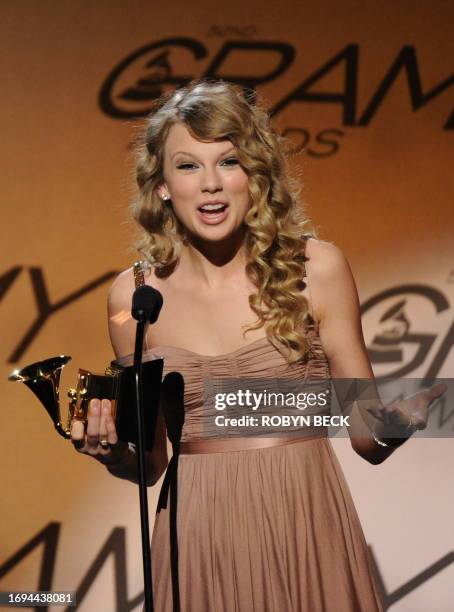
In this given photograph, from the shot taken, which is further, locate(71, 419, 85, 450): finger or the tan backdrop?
the tan backdrop

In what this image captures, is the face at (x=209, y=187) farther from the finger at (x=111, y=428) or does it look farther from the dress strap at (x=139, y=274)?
the finger at (x=111, y=428)

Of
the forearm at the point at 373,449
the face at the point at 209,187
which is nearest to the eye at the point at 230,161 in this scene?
the face at the point at 209,187

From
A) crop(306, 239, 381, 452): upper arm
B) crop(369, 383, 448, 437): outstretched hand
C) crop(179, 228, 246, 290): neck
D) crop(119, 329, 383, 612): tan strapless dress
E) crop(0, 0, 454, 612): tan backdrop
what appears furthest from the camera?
crop(0, 0, 454, 612): tan backdrop

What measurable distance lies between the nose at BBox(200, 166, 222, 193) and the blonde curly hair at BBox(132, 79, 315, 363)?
0.19ft

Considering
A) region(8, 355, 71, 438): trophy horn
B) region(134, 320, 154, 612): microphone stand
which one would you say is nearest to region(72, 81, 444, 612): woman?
region(8, 355, 71, 438): trophy horn

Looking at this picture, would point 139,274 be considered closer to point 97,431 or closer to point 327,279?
point 327,279

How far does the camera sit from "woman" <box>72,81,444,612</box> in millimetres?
1653

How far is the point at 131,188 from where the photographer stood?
116 inches

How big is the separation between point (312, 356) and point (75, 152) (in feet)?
4.82

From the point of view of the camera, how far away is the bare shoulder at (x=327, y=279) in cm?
180

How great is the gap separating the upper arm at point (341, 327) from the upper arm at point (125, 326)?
0.36 metres

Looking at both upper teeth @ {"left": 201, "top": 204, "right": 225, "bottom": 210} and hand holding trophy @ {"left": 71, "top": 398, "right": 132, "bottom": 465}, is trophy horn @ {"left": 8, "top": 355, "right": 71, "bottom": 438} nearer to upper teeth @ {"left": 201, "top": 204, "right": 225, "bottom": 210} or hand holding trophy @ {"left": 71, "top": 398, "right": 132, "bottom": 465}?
hand holding trophy @ {"left": 71, "top": 398, "right": 132, "bottom": 465}

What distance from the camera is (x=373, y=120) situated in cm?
296

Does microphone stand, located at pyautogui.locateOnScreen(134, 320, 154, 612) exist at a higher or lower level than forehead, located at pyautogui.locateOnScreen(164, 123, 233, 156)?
lower
